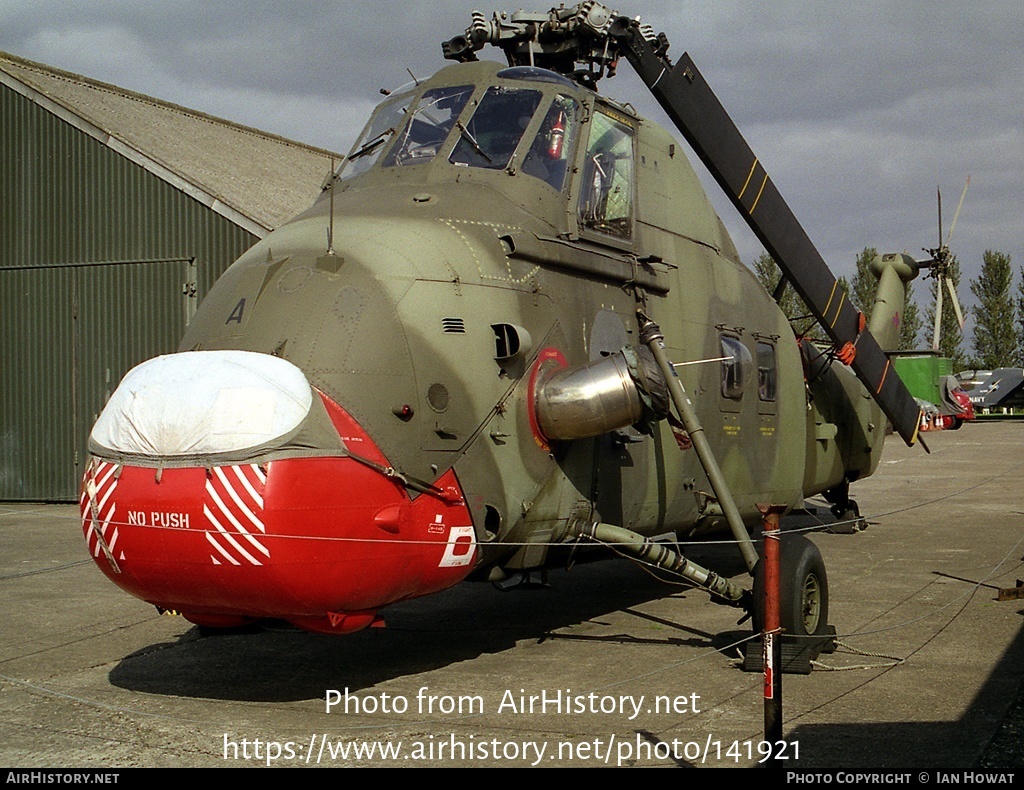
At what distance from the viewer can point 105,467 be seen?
6.21 m

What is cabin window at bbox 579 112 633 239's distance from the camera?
8.36 metres

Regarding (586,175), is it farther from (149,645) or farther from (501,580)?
(149,645)

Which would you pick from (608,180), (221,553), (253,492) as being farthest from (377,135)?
(221,553)

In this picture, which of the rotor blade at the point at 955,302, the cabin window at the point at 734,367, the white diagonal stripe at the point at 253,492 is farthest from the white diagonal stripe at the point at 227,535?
the rotor blade at the point at 955,302

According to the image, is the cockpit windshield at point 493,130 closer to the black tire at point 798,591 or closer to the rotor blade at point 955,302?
the black tire at point 798,591

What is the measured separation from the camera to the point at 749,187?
966 centimetres

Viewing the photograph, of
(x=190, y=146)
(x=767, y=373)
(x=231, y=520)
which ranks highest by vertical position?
(x=190, y=146)

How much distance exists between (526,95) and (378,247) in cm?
211

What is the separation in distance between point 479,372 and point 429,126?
2.37 m

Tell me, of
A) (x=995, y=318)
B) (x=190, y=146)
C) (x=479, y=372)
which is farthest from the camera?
(x=995, y=318)

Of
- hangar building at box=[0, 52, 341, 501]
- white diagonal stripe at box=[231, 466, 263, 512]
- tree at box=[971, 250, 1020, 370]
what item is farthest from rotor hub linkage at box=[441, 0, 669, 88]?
tree at box=[971, 250, 1020, 370]

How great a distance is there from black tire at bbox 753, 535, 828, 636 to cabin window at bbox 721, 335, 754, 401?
1615 millimetres

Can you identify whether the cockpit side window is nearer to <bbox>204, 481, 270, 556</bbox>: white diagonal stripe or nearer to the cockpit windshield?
the cockpit windshield

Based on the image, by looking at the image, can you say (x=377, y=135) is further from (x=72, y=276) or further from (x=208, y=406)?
(x=72, y=276)
